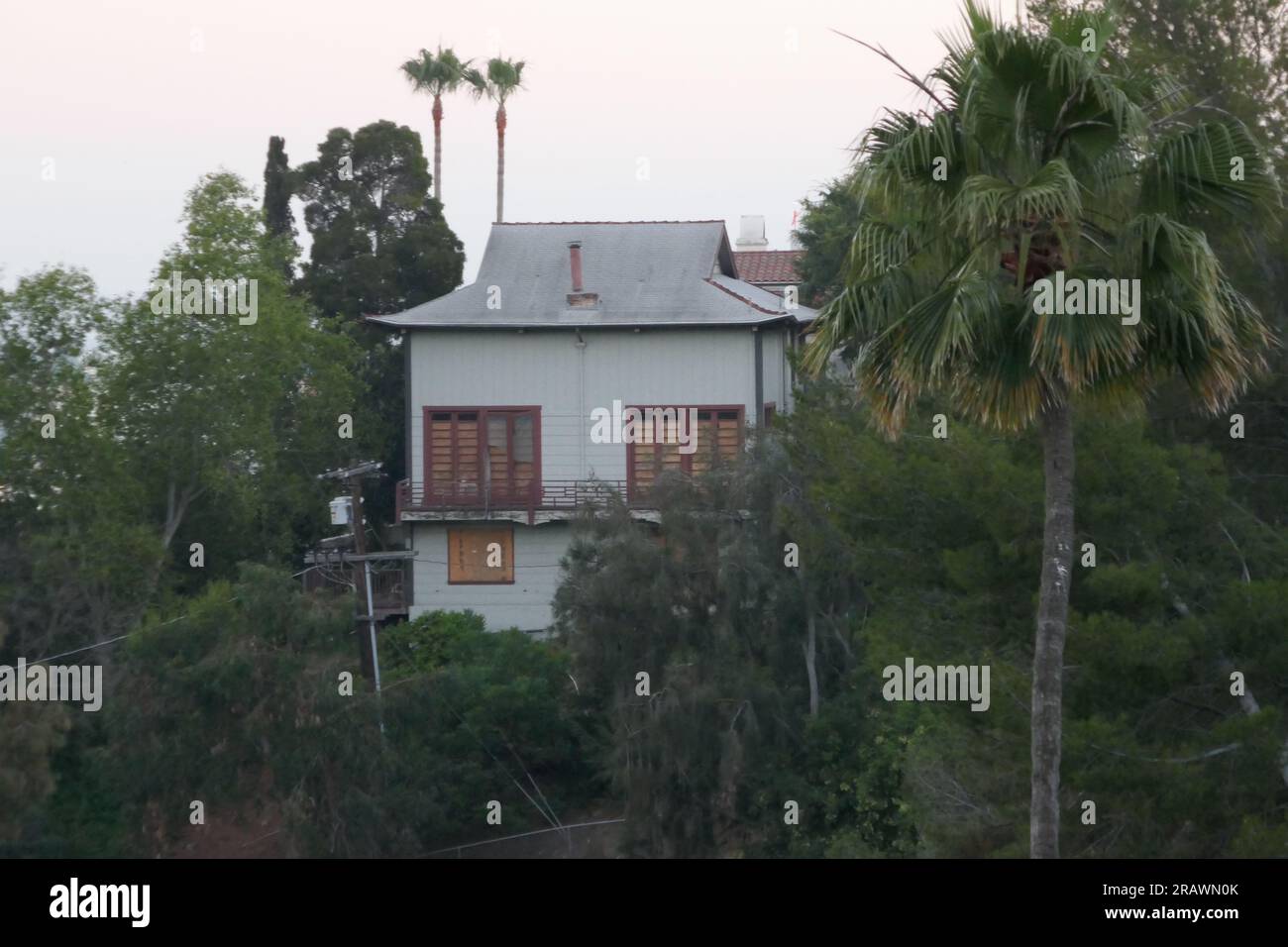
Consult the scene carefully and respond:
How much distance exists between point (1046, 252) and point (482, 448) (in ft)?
91.0

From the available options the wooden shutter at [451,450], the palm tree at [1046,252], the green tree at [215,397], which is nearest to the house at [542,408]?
the wooden shutter at [451,450]

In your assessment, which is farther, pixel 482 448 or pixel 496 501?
pixel 482 448

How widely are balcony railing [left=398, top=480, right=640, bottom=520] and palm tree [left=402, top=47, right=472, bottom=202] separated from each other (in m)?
29.7

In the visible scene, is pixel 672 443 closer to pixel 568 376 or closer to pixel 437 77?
pixel 568 376

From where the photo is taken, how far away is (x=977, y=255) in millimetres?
11930

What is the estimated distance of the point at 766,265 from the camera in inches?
2133

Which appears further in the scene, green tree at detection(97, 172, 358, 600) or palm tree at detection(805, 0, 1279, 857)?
green tree at detection(97, 172, 358, 600)

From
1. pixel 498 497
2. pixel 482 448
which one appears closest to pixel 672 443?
pixel 498 497

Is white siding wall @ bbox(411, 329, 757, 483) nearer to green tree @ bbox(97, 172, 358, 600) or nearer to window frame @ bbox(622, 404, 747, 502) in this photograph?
window frame @ bbox(622, 404, 747, 502)

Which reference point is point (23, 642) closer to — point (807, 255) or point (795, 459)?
point (795, 459)

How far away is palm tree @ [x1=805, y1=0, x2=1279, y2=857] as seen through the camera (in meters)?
11.5

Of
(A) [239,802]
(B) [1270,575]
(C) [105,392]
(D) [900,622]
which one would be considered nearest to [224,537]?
(C) [105,392]

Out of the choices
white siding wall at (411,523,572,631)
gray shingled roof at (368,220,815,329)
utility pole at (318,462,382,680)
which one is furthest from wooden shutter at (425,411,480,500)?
utility pole at (318,462,382,680)

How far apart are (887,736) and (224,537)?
19.5m
